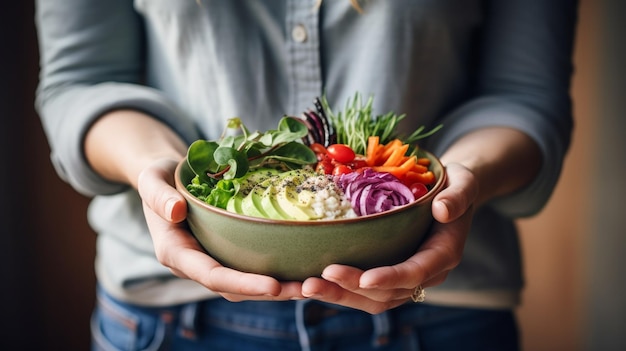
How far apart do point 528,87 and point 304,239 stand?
0.63 meters

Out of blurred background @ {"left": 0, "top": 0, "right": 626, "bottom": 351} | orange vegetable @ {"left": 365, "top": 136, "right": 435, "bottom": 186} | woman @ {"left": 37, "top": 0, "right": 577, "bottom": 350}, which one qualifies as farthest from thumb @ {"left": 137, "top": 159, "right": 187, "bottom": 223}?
blurred background @ {"left": 0, "top": 0, "right": 626, "bottom": 351}

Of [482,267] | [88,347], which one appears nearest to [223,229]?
[482,267]

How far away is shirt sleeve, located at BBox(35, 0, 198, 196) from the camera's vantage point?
107cm

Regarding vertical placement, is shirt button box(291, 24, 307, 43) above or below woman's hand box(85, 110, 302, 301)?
above

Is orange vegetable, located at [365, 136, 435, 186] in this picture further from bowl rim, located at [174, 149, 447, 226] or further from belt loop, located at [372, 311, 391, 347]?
belt loop, located at [372, 311, 391, 347]

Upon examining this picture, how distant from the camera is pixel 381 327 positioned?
1.08 m

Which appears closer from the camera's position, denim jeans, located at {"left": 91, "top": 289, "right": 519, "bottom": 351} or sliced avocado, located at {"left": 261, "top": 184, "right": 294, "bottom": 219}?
sliced avocado, located at {"left": 261, "top": 184, "right": 294, "bottom": 219}

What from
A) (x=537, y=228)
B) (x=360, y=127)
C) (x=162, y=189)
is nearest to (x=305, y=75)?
(x=360, y=127)

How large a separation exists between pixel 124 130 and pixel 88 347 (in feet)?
4.14

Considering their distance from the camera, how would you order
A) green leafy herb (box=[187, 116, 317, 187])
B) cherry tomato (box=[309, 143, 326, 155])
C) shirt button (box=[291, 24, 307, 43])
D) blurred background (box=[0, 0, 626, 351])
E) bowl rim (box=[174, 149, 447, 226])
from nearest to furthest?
bowl rim (box=[174, 149, 447, 226]) → green leafy herb (box=[187, 116, 317, 187]) → cherry tomato (box=[309, 143, 326, 155]) → shirt button (box=[291, 24, 307, 43]) → blurred background (box=[0, 0, 626, 351])

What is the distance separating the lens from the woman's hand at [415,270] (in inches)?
27.6

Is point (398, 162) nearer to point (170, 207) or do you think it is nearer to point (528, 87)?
point (170, 207)

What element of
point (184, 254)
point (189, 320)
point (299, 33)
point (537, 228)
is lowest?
point (537, 228)

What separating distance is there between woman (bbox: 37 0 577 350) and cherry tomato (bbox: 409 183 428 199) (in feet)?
0.66
